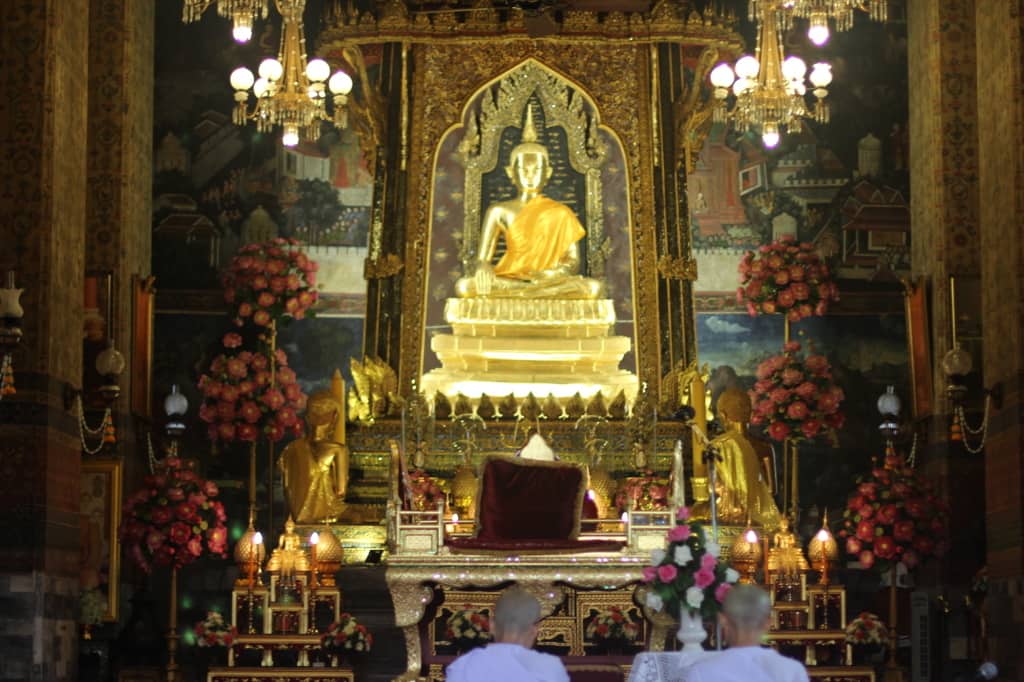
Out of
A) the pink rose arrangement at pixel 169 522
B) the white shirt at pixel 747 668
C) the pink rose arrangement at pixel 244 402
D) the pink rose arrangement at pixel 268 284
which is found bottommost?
the white shirt at pixel 747 668

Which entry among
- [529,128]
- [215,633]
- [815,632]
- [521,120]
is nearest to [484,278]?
[529,128]

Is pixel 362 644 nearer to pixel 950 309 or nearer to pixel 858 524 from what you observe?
pixel 858 524

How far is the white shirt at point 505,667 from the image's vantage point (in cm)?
733

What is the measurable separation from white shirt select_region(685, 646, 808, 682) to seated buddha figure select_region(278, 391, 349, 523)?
9.72 metres

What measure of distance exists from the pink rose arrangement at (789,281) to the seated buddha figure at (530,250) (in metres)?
1.41

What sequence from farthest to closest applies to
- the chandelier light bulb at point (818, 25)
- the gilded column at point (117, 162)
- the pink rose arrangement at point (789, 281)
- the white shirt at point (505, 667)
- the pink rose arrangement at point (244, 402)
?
the pink rose arrangement at point (789, 281), the gilded column at point (117, 162), the pink rose arrangement at point (244, 402), the chandelier light bulb at point (818, 25), the white shirt at point (505, 667)

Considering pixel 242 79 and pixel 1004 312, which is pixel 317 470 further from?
pixel 1004 312

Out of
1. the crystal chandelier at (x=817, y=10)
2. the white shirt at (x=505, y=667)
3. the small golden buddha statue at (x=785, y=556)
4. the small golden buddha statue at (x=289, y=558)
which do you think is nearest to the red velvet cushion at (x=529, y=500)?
the small golden buddha statue at (x=289, y=558)

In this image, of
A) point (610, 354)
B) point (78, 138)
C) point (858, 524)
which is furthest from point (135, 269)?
point (858, 524)

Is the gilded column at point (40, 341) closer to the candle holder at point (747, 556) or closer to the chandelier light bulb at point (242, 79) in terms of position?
the chandelier light bulb at point (242, 79)

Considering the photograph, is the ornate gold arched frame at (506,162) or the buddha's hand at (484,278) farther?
the ornate gold arched frame at (506,162)

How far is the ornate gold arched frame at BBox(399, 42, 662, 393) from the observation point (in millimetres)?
17938

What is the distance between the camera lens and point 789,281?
58.1ft

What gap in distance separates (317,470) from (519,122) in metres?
4.11
